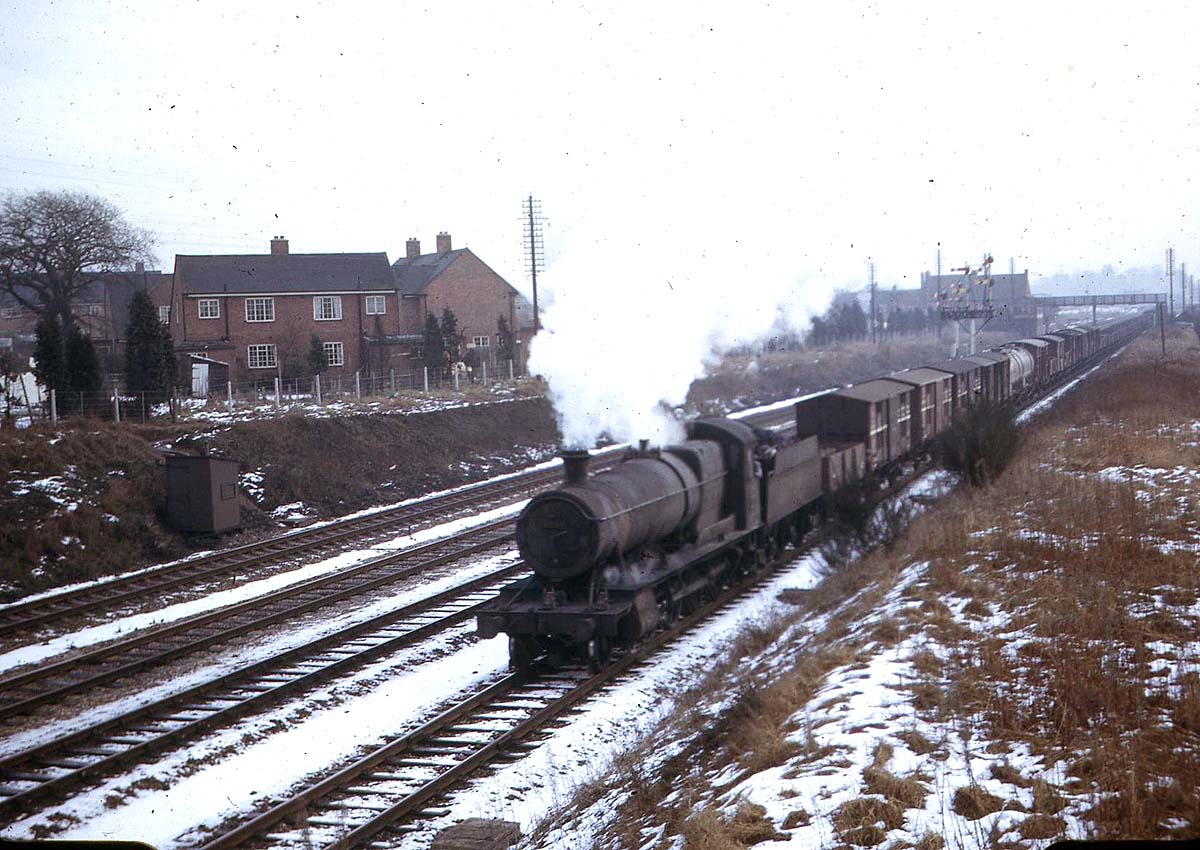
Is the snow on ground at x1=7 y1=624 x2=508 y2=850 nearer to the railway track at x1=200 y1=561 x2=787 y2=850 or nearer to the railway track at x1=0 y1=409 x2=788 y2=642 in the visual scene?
the railway track at x1=200 y1=561 x2=787 y2=850

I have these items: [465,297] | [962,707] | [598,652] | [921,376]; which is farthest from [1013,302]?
[962,707]

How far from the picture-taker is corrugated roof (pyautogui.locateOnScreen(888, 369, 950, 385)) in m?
27.4

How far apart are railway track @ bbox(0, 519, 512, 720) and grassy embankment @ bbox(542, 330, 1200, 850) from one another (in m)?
6.66

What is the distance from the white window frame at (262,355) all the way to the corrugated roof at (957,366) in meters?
24.3

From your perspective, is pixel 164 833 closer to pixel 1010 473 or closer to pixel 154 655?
pixel 154 655

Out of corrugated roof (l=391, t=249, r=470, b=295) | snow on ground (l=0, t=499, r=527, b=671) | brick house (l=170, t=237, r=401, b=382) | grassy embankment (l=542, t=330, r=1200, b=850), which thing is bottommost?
snow on ground (l=0, t=499, r=527, b=671)

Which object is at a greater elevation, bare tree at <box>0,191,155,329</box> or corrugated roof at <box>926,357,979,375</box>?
bare tree at <box>0,191,155,329</box>

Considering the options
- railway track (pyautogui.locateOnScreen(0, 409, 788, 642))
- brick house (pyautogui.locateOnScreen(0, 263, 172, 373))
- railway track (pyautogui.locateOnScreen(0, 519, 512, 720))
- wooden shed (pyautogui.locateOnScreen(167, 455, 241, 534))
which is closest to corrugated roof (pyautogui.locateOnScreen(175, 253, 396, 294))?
brick house (pyautogui.locateOnScreen(0, 263, 172, 373))

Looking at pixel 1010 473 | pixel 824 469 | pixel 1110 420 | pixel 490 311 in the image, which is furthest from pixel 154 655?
pixel 490 311

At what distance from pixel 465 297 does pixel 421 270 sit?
4.06 m

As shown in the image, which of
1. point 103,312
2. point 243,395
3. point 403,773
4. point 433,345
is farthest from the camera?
point 433,345

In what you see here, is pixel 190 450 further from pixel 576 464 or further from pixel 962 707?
pixel 962 707

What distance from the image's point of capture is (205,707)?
11.8m

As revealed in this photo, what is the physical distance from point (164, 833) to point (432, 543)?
483 inches
